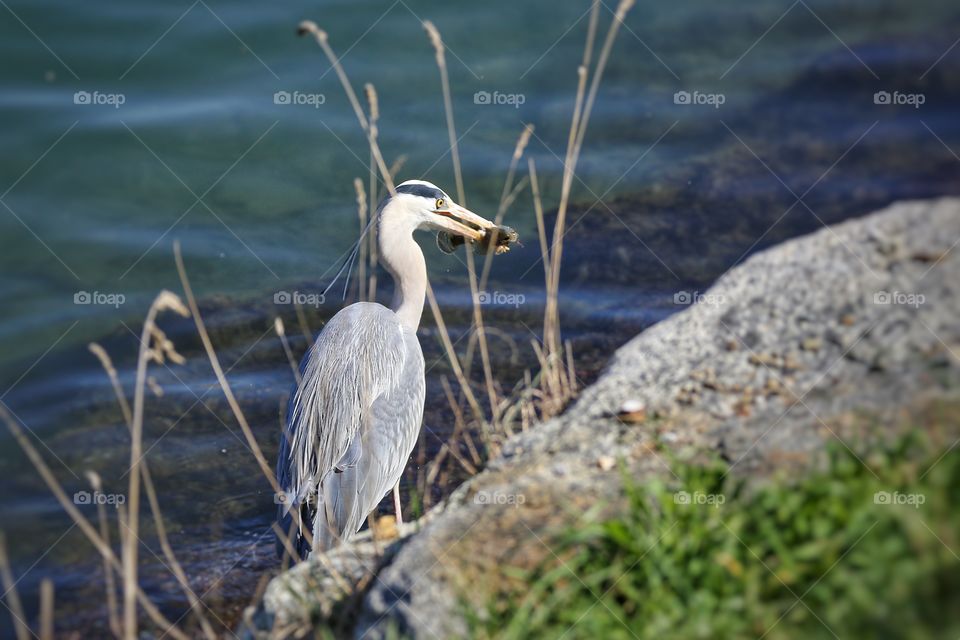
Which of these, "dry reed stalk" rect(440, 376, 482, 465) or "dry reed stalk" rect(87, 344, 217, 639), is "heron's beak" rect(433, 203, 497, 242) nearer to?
"dry reed stalk" rect(440, 376, 482, 465)

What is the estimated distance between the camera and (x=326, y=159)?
357 inches

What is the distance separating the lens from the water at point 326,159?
7340mm

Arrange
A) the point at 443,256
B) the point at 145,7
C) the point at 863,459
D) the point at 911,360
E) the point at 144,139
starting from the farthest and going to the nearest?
1. the point at 145,7
2. the point at 144,139
3. the point at 443,256
4. the point at 911,360
5. the point at 863,459

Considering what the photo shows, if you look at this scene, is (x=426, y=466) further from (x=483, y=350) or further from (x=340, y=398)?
(x=483, y=350)

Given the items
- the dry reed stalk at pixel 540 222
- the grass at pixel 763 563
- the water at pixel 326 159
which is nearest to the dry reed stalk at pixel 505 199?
the dry reed stalk at pixel 540 222

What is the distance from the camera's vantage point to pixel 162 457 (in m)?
6.75

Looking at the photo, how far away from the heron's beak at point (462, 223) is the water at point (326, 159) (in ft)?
3.91

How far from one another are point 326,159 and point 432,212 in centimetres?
297

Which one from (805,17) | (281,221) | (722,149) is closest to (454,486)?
(281,221)

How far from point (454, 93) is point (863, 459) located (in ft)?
21.9

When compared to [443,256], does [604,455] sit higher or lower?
lower

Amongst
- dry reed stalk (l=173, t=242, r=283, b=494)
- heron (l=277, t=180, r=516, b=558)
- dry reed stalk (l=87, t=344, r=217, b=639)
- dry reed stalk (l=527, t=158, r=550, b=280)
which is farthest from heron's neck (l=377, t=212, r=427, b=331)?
dry reed stalk (l=87, t=344, r=217, b=639)

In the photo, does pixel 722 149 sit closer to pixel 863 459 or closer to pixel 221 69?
pixel 221 69

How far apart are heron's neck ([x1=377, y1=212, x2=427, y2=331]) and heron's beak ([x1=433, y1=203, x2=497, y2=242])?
0.75ft
